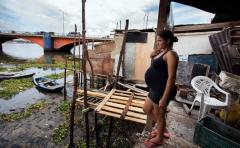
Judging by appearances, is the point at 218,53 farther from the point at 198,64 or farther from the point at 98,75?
the point at 98,75

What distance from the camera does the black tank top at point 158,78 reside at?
2660 mm

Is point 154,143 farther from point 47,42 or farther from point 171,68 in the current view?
point 47,42

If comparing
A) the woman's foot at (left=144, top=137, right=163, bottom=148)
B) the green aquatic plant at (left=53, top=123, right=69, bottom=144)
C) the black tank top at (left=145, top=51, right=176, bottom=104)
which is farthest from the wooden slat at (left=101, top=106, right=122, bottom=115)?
the green aquatic plant at (left=53, top=123, right=69, bottom=144)

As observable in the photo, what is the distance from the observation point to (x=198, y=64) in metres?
6.93

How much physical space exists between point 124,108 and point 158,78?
250 centimetres

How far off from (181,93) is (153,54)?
371cm

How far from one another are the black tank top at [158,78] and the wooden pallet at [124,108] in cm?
178

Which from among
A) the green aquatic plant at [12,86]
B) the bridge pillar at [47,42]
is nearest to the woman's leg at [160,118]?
the green aquatic plant at [12,86]

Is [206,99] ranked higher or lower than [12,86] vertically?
higher

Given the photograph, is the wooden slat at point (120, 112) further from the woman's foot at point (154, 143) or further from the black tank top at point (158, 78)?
the black tank top at point (158, 78)

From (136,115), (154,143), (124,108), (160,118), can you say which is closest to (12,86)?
(124,108)

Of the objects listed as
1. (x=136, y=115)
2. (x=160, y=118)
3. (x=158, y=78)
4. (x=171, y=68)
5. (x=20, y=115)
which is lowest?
(x=20, y=115)

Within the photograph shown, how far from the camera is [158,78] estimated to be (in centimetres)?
271

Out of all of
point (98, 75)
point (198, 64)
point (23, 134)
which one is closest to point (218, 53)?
point (198, 64)
